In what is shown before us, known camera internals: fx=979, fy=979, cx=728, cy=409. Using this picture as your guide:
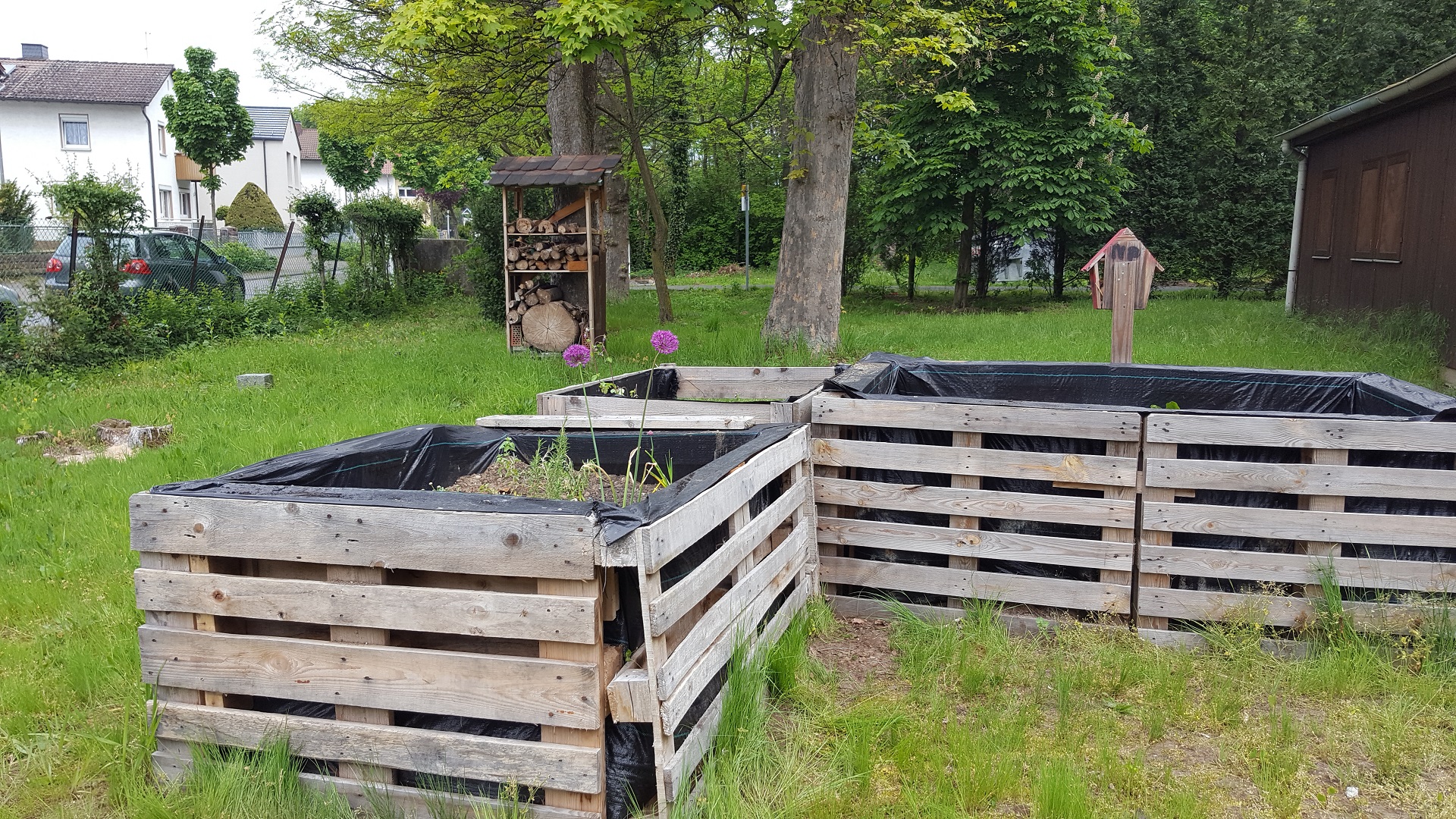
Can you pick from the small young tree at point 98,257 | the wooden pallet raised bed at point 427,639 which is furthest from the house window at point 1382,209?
the small young tree at point 98,257

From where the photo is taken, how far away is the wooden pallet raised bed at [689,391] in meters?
5.23

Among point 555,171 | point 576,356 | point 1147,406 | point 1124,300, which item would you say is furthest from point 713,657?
point 555,171

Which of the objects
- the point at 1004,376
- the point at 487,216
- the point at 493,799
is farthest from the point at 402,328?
the point at 493,799

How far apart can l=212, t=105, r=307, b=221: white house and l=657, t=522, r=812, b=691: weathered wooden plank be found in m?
57.7

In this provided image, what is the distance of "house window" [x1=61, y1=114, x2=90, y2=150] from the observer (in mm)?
39469

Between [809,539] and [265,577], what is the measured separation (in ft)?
7.94

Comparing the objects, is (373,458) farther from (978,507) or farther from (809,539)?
→ (978,507)

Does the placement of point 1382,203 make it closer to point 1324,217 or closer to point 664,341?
point 1324,217

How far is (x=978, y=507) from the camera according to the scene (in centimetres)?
445

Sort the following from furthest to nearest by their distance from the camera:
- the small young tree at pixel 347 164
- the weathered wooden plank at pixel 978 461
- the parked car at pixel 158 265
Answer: the small young tree at pixel 347 164, the parked car at pixel 158 265, the weathered wooden plank at pixel 978 461

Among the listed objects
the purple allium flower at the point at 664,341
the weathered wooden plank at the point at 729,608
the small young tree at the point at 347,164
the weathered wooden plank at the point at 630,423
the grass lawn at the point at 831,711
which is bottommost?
the grass lawn at the point at 831,711

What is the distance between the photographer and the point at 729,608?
320 cm

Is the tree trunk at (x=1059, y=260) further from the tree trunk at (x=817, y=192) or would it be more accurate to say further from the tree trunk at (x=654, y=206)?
the tree trunk at (x=817, y=192)

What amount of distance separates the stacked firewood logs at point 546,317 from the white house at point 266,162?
4929cm
